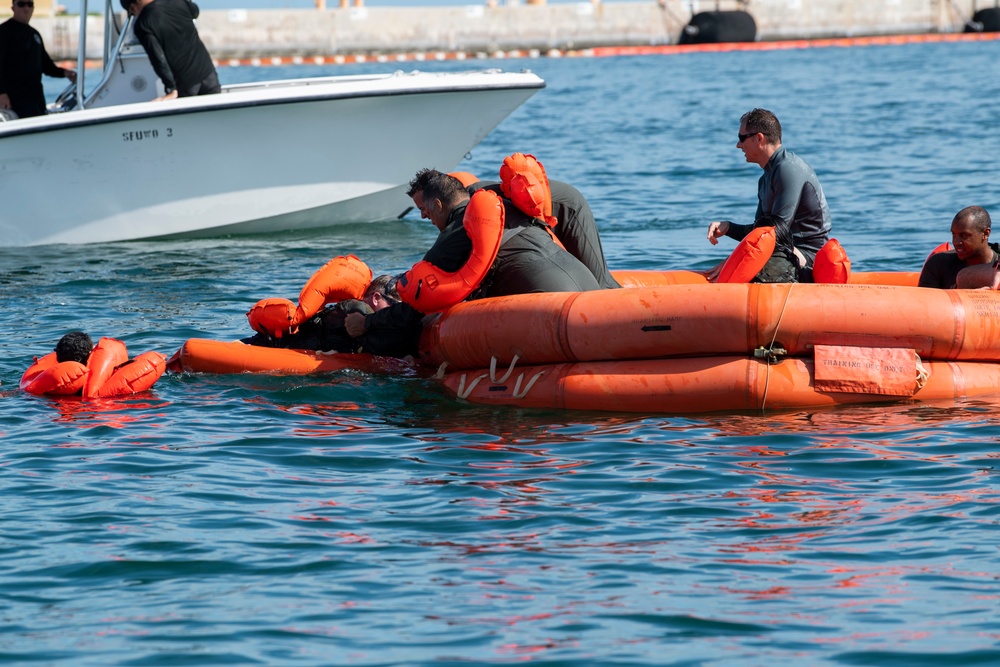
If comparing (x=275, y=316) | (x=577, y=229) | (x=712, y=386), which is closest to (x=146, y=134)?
(x=275, y=316)

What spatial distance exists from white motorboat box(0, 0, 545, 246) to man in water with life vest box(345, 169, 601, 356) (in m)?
4.67

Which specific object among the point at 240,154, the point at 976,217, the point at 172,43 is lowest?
the point at 976,217

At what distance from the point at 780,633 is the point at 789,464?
1862mm

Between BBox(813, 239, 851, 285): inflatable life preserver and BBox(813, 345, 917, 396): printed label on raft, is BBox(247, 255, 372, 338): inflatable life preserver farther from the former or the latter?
BBox(813, 345, 917, 396): printed label on raft

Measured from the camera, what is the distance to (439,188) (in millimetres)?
7941

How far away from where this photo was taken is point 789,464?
642 centimetres

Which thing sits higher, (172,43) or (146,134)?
(172,43)

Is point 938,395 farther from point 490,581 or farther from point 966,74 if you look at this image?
point 966,74

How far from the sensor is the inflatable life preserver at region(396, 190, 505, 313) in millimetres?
7523

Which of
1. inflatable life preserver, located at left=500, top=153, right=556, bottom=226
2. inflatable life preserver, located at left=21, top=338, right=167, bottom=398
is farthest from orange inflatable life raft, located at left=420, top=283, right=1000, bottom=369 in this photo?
inflatable life preserver, located at left=21, top=338, right=167, bottom=398

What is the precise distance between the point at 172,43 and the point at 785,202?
239 inches

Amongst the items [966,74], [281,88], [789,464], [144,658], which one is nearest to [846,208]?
[281,88]

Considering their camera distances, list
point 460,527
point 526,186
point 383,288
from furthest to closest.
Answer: point 383,288 → point 526,186 → point 460,527

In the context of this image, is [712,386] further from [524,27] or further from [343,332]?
[524,27]
